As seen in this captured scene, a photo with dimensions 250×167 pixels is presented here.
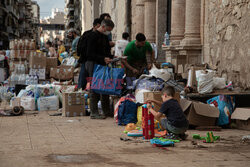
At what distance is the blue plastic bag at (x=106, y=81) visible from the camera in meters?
7.69

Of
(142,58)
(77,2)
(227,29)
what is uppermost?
(77,2)

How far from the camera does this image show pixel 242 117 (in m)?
6.64

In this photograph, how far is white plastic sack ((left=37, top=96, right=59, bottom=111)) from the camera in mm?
9438

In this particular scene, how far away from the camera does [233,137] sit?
19.1 feet

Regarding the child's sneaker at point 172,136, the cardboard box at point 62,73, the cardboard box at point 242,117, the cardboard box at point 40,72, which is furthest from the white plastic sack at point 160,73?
the cardboard box at point 40,72

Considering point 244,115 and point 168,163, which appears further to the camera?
point 244,115

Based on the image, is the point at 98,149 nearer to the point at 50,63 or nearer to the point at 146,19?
the point at 50,63

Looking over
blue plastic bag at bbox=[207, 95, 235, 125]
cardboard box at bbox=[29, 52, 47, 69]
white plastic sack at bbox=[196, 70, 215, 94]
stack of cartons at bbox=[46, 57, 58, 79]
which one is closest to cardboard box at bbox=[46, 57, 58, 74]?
stack of cartons at bbox=[46, 57, 58, 79]

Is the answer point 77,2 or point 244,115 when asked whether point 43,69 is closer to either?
point 244,115

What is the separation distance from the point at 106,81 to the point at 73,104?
42.7 inches

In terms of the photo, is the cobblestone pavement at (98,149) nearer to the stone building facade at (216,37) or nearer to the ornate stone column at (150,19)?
the stone building facade at (216,37)

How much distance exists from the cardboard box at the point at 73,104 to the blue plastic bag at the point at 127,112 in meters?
1.50

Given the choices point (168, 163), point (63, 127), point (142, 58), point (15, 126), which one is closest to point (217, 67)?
point (142, 58)

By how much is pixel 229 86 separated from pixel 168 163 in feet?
14.1
